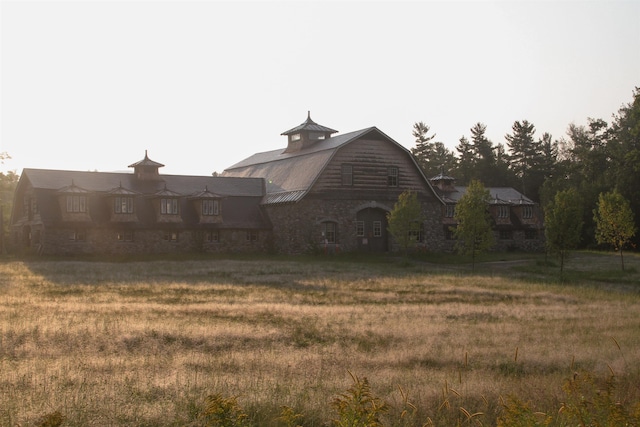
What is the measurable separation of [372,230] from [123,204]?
1887 cm

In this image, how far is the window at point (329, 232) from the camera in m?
52.2

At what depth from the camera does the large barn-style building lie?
49.5 m

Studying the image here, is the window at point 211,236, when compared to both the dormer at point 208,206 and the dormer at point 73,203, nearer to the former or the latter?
the dormer at point 208,206

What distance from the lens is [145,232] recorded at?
51281 millimetres

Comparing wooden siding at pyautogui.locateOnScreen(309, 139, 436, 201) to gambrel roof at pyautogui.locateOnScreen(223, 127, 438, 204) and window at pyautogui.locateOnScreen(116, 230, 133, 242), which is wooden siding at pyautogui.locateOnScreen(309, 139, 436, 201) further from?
window at pyautogui.locateOnScreen(116, 230, 133, 242)

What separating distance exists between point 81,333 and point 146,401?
259 inches

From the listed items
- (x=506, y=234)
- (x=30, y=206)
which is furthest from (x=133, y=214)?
(x=506, y=234)

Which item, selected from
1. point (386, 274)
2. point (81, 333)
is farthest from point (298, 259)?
point (81, 333)

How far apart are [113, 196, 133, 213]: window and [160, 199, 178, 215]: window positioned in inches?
89.9

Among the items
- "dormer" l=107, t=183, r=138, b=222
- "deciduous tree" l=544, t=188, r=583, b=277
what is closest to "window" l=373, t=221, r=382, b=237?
"dormer" l=107, t=183, r=138, b=222

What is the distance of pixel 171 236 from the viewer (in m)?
52.3

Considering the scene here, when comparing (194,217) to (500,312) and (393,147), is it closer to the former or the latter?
(393,147)

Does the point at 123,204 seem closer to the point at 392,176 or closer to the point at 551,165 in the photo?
the point at 392,176

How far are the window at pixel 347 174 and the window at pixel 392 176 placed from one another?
3.38m
